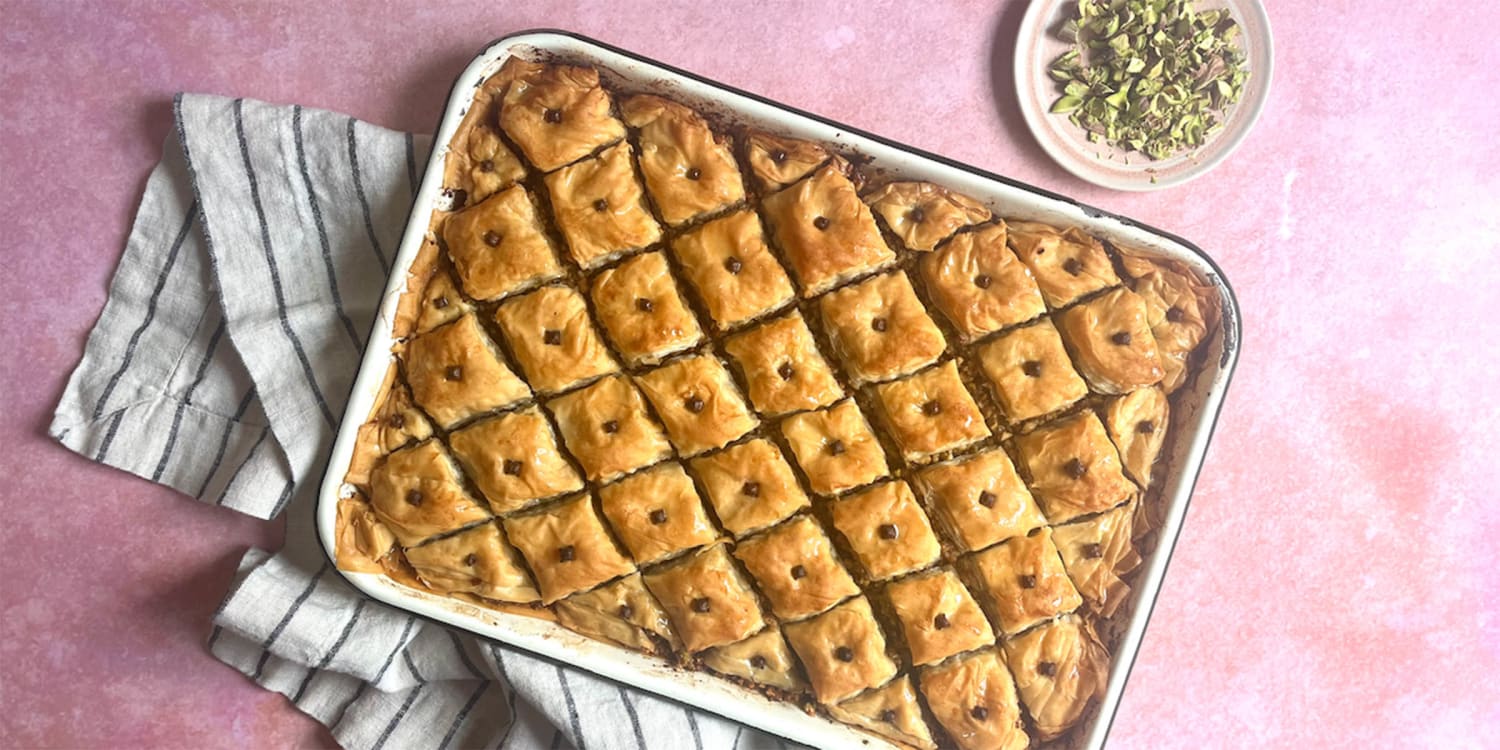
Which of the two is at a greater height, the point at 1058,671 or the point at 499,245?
the point at 499,245

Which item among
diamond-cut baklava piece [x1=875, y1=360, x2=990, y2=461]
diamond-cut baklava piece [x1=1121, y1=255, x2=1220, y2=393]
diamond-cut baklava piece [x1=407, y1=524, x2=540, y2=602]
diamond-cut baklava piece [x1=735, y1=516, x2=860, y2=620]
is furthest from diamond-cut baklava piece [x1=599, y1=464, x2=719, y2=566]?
diamond-cut baklava piece [x1=1121, y1=255, x2=1220, y2=393]

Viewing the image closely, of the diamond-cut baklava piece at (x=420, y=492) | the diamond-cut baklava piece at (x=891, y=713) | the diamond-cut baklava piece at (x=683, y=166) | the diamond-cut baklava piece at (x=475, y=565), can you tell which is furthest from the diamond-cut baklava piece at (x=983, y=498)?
the diamond-cut baklava piece at (x=420, y=492)

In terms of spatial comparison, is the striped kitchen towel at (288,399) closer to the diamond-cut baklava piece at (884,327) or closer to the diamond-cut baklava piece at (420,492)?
the diamond-cut baklava piece at (420,492)

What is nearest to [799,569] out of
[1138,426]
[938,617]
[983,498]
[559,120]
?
[938,617]

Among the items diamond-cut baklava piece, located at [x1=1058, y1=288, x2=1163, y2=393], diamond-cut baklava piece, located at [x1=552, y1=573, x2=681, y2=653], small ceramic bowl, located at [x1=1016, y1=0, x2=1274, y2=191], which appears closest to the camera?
diamond-cut baklava piece, located at [x1=1058, y1=288, x2=1163, y2=393]

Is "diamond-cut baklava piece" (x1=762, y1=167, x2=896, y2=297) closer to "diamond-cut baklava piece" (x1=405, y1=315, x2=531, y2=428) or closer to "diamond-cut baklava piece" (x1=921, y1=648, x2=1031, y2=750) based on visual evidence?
"diamond-cut baklava piece" (x1=405, y1=315, x2=531, y2=428)

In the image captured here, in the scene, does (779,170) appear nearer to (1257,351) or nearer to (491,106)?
(491,106)

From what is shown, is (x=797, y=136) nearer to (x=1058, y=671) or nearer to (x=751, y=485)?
(x=751, y=485)
